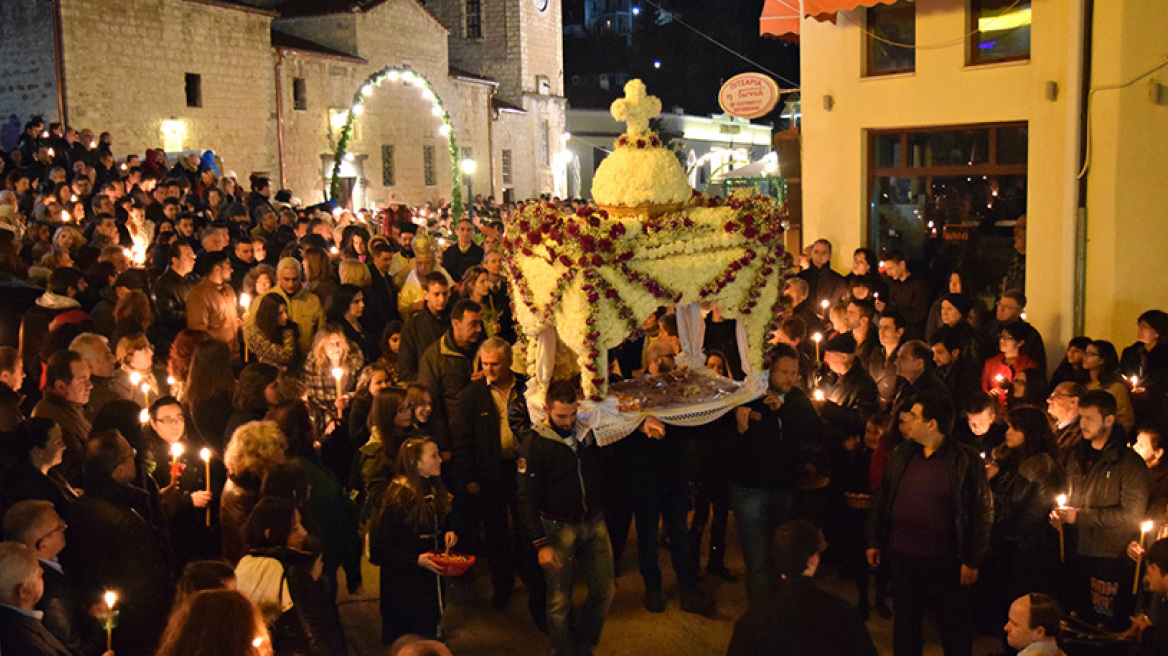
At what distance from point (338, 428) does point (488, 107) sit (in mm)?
36422

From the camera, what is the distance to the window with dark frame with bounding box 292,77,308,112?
107 ft

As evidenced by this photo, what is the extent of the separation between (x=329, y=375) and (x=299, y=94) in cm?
2650

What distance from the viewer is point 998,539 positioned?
6.70m

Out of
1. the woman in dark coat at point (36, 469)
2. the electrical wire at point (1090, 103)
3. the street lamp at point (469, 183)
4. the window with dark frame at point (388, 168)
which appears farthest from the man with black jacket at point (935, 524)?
the window with dark frame at point (388, 168)

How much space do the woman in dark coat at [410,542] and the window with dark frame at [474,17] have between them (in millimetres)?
42107

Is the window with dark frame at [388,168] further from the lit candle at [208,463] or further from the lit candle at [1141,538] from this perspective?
the lit candle at [1141,538]

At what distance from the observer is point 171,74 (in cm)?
2795

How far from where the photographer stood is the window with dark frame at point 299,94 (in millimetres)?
32469

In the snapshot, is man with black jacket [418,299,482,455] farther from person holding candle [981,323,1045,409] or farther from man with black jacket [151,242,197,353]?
person holding candle [981,323,1045,409]

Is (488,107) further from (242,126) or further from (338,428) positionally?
(338,428)

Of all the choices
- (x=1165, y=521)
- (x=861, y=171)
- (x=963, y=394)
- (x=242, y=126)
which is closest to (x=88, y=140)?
(x=242, y=126)

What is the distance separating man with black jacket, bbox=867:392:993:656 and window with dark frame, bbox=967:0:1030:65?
750 centimetres

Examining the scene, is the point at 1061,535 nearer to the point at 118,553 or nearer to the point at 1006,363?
the point at 1006,363

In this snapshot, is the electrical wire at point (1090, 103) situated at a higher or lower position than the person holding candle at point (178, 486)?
higher
